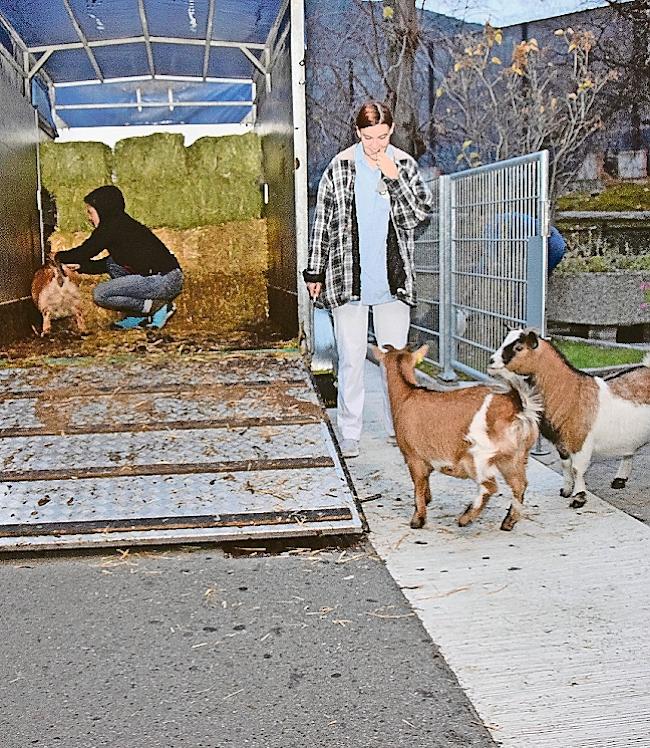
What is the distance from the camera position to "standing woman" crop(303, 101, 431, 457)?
4758mm

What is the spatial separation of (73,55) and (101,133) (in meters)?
1.36

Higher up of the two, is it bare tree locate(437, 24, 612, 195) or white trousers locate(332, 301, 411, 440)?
bare tree locate(437, 24, 612, 195)

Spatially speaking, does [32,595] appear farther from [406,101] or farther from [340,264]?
[406,101]

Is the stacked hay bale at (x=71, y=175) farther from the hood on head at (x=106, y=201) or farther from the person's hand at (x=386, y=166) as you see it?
the person's hand at (x=386, y=166)

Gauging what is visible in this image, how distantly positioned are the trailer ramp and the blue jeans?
230cm

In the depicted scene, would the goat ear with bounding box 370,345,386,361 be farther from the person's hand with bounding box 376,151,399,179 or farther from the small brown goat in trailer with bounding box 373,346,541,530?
the person's hand with bounding box 376,151,399,179

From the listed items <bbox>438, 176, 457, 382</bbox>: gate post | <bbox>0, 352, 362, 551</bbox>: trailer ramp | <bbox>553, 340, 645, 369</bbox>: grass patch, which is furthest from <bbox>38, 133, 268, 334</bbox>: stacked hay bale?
<bbox>0, 352, 362, 551</bbox>: trailer ramp

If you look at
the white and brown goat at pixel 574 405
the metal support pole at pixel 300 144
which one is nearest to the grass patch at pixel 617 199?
the metal support pole at pixel 300 144

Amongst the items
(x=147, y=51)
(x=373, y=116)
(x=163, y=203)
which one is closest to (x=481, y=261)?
(x=373, y=116)

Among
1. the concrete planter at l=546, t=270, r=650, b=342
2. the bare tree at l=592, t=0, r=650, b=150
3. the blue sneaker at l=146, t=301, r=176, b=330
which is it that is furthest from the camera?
the bare tree at l=592, t=0, r=650, b=150

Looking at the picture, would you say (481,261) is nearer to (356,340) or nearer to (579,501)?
(356,340)

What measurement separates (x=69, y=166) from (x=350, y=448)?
471cm

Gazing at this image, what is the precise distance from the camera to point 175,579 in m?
3.30

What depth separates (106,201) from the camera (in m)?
8.46
